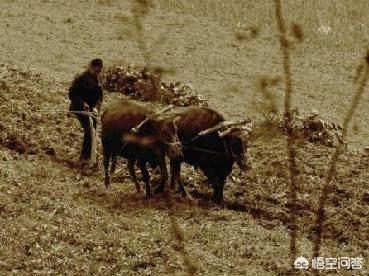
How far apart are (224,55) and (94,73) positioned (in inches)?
535

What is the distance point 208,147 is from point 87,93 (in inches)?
104

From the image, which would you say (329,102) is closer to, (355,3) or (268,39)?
(268,39)

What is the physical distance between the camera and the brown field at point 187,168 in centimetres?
1175

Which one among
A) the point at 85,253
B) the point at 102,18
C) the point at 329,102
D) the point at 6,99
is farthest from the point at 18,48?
the point at 85,253

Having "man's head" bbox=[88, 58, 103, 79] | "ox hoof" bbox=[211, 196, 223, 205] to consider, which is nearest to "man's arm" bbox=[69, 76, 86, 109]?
Answer: "man's head" bbox=[88, 58, 103, 79]

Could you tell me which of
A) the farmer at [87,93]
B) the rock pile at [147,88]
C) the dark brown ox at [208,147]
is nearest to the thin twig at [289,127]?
the dark brown ox at [208,147]

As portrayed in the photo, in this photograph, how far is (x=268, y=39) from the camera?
30.4 metres

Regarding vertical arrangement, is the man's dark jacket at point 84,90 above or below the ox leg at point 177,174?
above

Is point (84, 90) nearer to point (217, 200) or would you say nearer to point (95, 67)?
point (95, 67)

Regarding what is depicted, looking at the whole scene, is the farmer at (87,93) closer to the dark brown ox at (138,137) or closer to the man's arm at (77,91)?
the man's arm at (77,91)

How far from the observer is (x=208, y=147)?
14539 mm

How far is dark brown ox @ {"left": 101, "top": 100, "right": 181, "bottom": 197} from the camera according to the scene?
1377cm

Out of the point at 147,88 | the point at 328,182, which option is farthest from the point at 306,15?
the point at 328,182

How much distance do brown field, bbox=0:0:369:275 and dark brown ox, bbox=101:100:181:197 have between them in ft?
1.91
